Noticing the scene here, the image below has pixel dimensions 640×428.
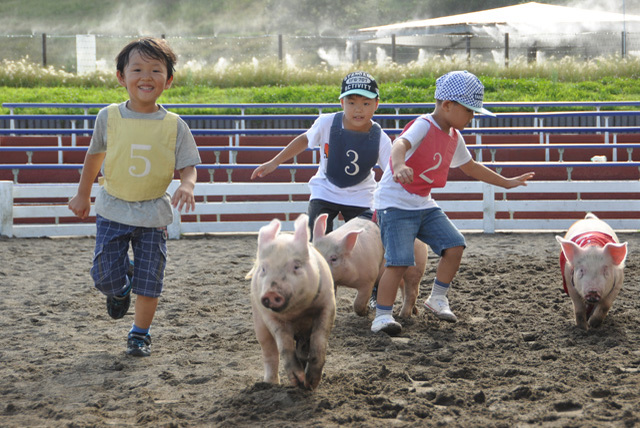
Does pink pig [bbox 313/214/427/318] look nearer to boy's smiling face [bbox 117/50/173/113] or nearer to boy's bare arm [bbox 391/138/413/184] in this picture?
boy's bare arm [bbox 391/138/413/184]

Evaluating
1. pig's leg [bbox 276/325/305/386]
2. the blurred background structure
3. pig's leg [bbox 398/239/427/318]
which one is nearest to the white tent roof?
the blurred background structure

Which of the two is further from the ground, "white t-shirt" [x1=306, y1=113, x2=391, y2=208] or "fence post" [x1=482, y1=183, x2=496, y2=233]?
"white t-shirt" [x1=306, y1=113, x2=391, y2=208]

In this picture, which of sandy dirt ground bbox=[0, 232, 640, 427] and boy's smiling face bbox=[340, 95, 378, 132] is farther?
boy's smiling face bbox=[340, 95, 378, 132]

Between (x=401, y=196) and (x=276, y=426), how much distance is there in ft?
7.08

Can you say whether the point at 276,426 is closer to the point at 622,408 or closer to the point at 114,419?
the point at 114,419

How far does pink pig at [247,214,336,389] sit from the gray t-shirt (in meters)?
0.99

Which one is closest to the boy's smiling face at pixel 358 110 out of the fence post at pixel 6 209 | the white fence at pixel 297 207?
the white fence at pixel 297 207

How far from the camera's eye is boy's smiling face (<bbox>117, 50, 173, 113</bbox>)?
436 cm

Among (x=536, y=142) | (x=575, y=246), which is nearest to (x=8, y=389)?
(x=575, y=246)

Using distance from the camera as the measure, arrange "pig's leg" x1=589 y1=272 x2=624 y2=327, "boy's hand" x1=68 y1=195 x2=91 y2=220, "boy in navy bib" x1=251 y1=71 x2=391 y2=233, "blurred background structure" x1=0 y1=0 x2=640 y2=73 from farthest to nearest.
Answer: "blurred background structure" x1=0 y1=0 x2=640 y2=73 → "boy in navy bib" x1=251 y1=71 x2=391 y2=233 → "pig's leg" x1=589 y1=272 x2=624 y2=327 → "boy's hand" x1=68 y1=195 x2=91 y2=220

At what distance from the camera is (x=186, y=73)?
19.6 metres

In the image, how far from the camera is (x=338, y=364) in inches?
167

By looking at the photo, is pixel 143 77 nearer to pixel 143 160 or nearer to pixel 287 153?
pixel 143 160

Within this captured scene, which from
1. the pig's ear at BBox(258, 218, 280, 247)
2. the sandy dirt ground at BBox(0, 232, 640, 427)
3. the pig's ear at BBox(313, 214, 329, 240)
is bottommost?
the sandy dirt ground at BBox(0, 232, 640, 427)
